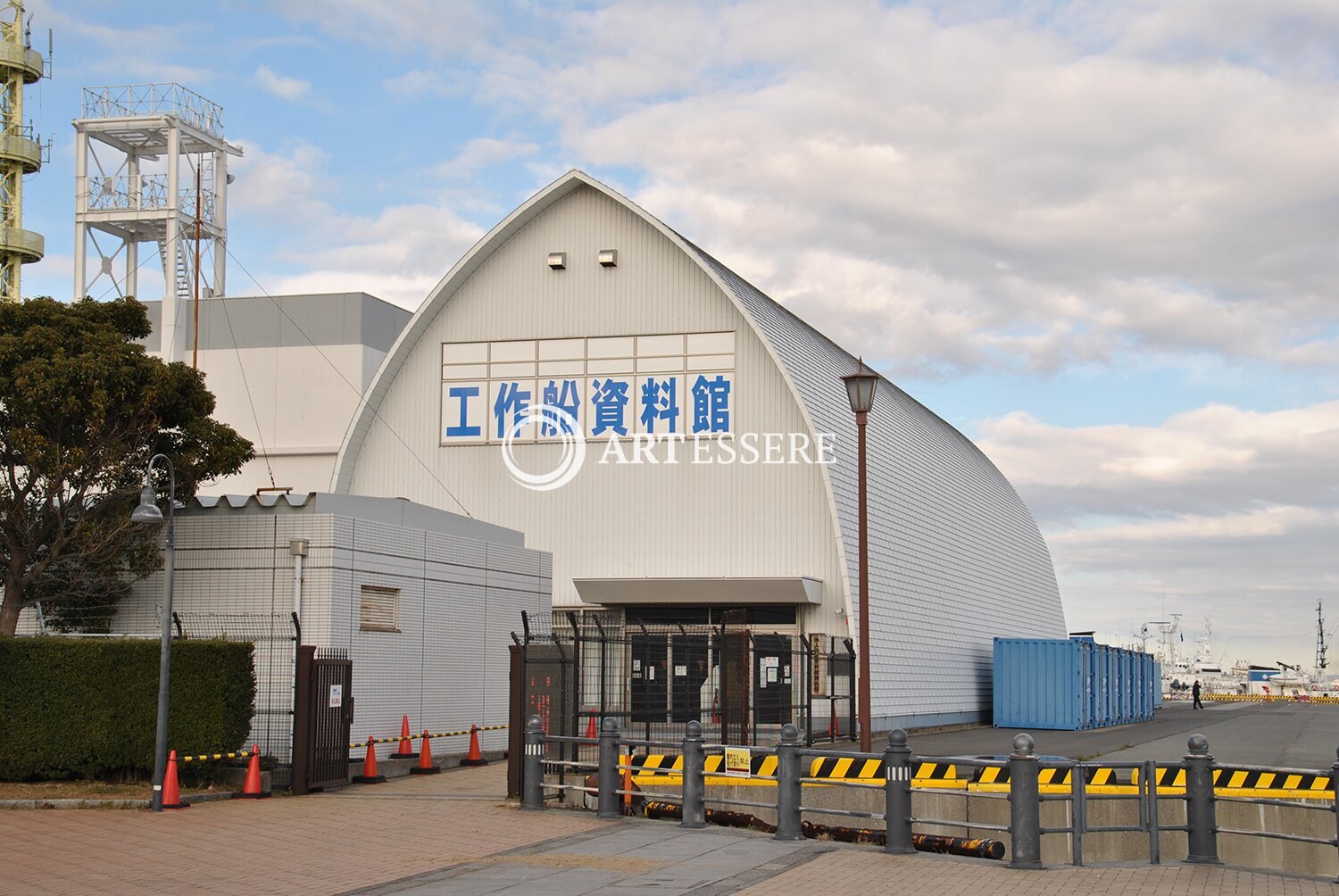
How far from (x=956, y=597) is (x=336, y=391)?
23.1m

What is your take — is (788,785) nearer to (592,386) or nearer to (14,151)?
(592,386)

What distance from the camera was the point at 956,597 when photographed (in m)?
43.8

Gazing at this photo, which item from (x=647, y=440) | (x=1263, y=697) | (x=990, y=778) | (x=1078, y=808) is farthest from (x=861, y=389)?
(x=1263, y=697)

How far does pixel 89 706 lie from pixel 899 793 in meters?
11.2

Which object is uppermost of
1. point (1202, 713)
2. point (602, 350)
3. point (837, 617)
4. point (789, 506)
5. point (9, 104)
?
point (9, 104)

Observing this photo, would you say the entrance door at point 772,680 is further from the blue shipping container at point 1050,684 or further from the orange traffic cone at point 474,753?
the blue shipping container at point 1050,684

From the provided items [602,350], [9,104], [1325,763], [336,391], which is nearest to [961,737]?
[1325,763]

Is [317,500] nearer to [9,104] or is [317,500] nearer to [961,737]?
[961,737]

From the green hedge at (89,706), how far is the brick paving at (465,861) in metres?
1.27

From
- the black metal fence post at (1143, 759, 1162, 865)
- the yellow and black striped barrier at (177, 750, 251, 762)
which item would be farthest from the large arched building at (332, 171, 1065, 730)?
the black metal fence post at (1143, 759, 1162, 865)

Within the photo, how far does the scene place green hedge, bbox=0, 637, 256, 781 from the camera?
19422 mm

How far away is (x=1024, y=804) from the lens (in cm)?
1360

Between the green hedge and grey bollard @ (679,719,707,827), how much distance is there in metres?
7.21

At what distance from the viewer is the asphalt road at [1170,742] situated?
2895 centimetres
